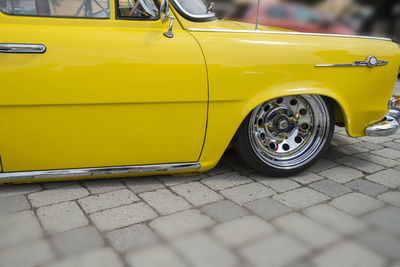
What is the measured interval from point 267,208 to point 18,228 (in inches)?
59.6

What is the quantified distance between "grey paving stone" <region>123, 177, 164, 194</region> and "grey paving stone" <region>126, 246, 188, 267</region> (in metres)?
0.70

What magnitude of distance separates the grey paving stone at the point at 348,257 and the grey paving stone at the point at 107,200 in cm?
123

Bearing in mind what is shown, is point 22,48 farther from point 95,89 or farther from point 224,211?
point 224,211

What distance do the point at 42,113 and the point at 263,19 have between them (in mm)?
1638

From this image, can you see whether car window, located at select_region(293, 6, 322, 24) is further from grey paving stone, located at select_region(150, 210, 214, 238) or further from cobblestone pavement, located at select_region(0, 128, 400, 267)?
grey paving stone, located at select_region(150, 210, 214, 238)

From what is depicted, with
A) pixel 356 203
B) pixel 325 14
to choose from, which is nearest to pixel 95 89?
pixel 325 14

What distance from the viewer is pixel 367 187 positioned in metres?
2.73

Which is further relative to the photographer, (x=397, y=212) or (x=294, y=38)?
(x=294, y=38)

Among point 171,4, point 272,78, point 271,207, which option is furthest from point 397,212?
point 171,4

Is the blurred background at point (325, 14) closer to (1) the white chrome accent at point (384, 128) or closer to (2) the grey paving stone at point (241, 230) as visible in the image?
(1) the white chrome accent at point (384, 128)

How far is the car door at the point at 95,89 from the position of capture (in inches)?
84.8

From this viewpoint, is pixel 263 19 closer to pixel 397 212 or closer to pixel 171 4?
pixel 171 4

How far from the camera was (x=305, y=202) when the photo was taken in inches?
97.9

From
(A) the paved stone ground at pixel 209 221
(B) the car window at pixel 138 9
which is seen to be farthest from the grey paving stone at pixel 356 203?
(B) the car window at pixel 138 9
